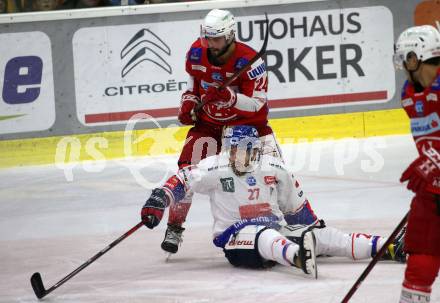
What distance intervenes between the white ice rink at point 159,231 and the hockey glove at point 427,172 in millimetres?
813

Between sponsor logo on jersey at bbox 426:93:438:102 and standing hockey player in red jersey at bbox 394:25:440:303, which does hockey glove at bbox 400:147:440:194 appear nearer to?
standing hockey player in red jersey at bbox 394:25:440:303

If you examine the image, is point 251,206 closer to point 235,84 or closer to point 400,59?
point 235,84

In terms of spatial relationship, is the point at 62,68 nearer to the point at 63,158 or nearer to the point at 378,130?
the point at 63,158

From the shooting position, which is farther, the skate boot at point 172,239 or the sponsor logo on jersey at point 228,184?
the skate boot at point 172,239

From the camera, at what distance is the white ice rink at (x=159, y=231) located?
4789 mm

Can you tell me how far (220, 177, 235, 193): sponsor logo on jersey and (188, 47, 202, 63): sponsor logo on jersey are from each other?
0.80m

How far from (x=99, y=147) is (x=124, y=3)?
4.20ft

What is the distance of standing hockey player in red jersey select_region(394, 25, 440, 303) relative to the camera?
3680mm

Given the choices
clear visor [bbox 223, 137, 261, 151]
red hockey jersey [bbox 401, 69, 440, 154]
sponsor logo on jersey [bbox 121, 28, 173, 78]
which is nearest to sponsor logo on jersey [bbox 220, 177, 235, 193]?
clear visor [bbox 223, 137, 261, 151]

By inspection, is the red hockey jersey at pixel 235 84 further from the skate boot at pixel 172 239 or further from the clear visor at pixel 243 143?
the skate boot at pixel 172 239

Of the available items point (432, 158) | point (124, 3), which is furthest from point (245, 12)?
point (432, 158)

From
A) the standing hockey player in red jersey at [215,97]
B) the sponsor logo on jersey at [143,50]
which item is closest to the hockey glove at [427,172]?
the standing hockey player in red jersey at [215,97]

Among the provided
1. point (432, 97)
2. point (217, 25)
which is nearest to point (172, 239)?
point (217, 25)

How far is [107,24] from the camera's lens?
902cm
